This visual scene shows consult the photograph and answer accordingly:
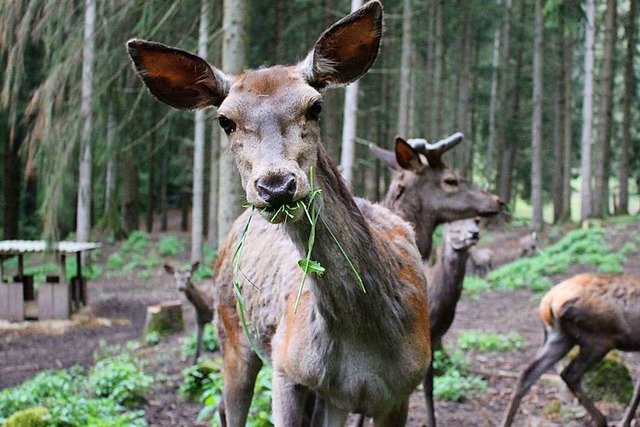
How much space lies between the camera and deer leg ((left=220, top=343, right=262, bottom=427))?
17.5 ft

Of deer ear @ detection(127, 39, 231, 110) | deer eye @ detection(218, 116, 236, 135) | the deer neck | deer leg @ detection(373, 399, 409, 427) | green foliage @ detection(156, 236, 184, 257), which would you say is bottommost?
green foliage @ detection(156, 236, 184, 257)

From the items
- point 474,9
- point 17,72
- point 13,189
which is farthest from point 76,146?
point 474,9

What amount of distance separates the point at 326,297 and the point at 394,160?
14.2ft

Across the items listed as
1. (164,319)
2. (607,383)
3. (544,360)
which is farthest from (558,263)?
(544,360)

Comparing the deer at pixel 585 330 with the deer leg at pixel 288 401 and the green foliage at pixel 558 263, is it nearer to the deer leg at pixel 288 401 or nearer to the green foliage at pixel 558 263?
the deer leg at pixel 288 401

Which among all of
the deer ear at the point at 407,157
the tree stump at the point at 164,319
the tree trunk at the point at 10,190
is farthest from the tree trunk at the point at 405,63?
the tree trunk at the point at 10,190

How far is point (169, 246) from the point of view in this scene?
25.6m

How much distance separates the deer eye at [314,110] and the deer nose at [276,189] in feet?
1.71

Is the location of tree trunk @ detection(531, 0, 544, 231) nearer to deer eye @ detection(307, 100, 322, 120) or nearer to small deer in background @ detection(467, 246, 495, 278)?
small deer in background @ detection(467, 246, 495, 278)

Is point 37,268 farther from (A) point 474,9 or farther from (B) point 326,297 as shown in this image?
(B) point 326,297

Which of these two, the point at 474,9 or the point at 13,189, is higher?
the point at 474,9

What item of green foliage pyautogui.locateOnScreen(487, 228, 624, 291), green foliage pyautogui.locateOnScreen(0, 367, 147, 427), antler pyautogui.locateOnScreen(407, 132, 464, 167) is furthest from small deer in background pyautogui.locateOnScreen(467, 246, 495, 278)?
green foliage pyautogui.locateOnScreen(0, 367, 147, 427)

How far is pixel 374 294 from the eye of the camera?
12.2 ft

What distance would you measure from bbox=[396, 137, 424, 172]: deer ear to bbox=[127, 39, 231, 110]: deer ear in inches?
144
